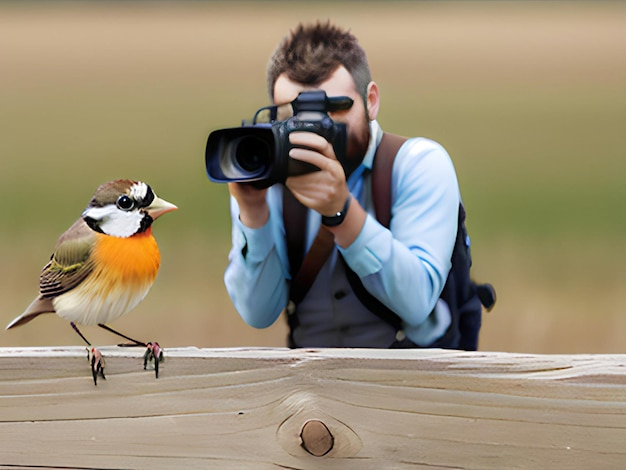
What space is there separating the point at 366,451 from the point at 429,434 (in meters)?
0.06

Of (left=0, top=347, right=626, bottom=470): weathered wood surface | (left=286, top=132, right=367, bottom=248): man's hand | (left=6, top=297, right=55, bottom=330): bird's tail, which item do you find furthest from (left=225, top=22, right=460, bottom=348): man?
(left=6, top=297, right=55, bottom=330): bird's tail

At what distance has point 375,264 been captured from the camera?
908mm

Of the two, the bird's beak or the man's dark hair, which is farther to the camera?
the man's dark hair

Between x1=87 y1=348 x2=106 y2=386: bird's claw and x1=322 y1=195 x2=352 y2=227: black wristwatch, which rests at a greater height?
x1=322 y1=195 x2=352 y2=227: black wristwatch

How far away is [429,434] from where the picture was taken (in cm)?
85

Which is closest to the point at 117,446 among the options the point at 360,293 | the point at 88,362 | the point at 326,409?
the point at 88,362

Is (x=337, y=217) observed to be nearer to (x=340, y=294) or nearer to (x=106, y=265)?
(x=340, y=294)

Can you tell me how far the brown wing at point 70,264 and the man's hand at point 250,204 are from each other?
160mm

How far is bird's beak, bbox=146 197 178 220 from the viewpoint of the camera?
2.71ft

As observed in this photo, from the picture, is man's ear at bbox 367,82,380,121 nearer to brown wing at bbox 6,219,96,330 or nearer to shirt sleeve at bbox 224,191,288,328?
shirt sleeve at bbox 224,191,288,328

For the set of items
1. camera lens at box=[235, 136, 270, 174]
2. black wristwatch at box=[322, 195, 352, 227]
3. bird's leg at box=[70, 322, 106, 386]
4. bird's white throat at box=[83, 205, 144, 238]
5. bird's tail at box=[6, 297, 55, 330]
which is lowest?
bird's leg at box=[70, 322, 106, 386]

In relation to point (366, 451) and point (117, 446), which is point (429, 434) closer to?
point (366, 451)

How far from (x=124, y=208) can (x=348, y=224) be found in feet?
0.74

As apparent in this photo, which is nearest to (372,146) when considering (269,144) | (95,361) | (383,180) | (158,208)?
(383,180)
